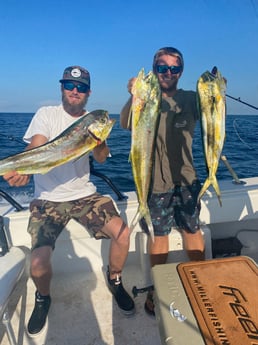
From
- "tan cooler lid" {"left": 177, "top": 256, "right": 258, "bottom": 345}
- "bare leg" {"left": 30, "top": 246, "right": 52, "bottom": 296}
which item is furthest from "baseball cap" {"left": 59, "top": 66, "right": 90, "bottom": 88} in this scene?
"tan cooler lid" {"left": 177, "top": 256, "right": 258, "bottom": 345}

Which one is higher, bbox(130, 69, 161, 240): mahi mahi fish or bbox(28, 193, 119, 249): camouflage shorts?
bbox(130, 69, 161, 240): mahi mahi fish

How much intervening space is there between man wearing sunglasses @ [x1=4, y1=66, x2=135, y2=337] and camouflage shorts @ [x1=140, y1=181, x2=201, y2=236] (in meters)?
0.30

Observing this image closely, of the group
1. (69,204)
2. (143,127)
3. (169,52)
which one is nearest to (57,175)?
(69,204)

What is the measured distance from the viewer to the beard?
296 centimetres

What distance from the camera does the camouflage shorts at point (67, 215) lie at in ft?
8.77

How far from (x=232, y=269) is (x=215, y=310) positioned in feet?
1.26

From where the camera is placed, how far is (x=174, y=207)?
9.20ft

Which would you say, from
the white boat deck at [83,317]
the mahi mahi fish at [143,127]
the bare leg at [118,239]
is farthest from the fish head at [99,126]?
the white boat deck at [83,317]

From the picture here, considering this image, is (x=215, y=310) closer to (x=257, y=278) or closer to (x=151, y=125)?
(x=257, y=278)

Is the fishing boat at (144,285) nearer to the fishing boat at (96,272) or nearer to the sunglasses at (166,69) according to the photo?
the fishing boat at (96,272)

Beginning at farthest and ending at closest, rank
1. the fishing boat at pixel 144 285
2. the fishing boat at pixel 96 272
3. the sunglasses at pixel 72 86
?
1. the sunglasses at pixel 72 86
2. the fishing boat at pixel 96 272
3. the fishing boat at pixel 144 285

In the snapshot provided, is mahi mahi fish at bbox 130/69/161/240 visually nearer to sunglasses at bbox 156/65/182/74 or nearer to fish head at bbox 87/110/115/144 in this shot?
fish head at bbox 87/110/115/144

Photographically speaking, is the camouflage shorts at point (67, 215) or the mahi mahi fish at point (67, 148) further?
the camouflage shorts at point (67, 215)

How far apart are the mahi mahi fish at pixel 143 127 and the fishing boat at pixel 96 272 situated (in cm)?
60
